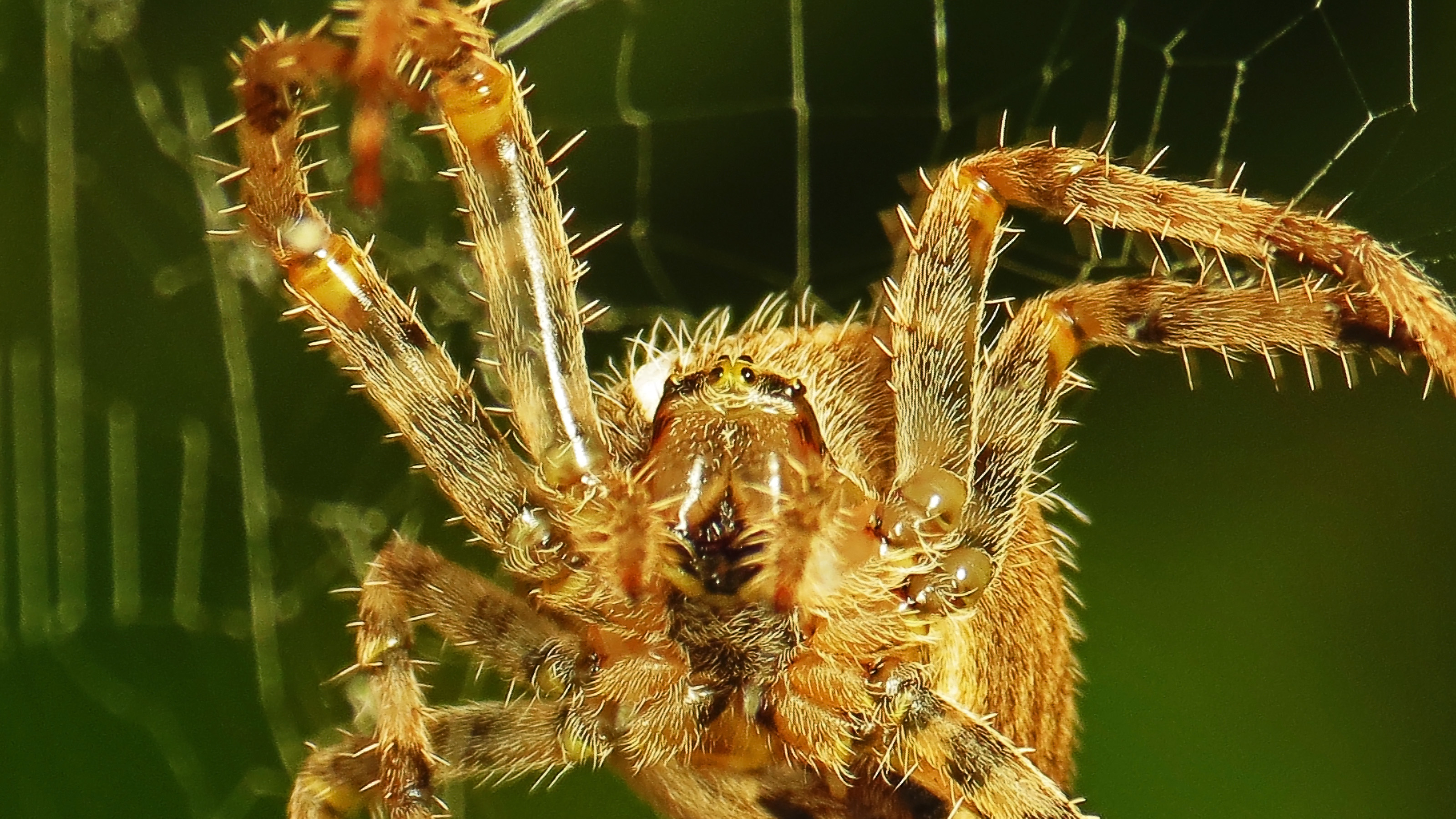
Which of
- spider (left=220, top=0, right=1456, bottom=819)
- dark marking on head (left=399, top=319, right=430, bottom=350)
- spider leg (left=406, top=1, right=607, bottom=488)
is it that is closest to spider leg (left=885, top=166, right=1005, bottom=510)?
spider (left=220, top=0, right=1456, bottom=819)

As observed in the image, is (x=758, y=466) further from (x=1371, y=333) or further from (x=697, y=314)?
(x=697, y=314)

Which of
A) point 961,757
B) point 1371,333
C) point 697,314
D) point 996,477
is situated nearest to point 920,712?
point 961,757

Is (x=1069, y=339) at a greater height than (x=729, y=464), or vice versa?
(x=1069, y=339)

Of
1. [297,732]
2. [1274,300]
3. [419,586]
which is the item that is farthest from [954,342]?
[297,732]

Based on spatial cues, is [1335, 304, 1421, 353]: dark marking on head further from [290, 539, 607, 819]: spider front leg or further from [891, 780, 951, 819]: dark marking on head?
[290, 539, 607, 819]: spider front leg

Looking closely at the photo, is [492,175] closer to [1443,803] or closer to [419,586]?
[419,586]

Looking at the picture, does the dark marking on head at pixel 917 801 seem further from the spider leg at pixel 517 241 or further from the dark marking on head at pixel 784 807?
the spider leg at pixel 517 241

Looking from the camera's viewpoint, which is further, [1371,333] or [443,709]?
[443,709]
